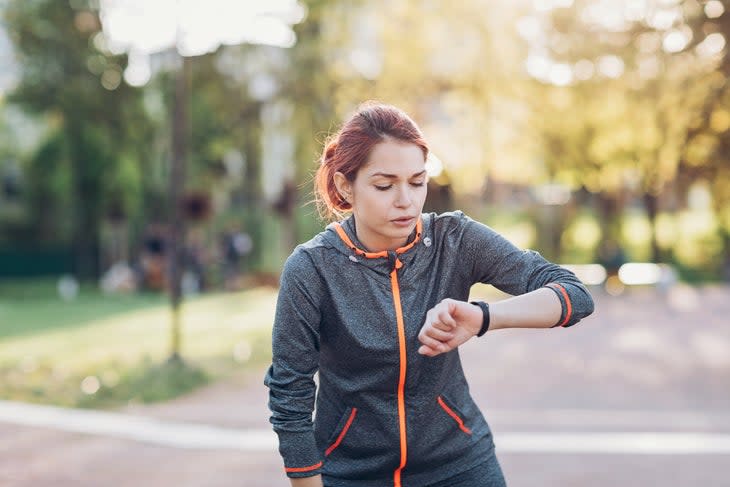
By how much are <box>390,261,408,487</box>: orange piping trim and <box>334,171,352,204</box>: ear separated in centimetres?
27

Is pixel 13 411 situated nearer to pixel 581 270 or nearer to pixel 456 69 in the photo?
pixel 581 270

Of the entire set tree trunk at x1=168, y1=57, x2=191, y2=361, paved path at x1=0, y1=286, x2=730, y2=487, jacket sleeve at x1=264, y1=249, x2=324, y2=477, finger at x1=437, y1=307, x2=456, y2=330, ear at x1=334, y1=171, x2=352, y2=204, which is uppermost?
ear at x1=334, y1=171, x2=352, y2=204

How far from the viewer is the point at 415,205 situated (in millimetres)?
2512

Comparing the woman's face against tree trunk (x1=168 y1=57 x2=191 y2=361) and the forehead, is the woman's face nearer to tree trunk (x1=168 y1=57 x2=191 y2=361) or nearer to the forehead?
the forehead

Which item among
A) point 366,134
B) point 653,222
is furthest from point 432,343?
point 653,222

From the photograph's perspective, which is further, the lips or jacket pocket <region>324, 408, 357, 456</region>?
jacket pocket <region>324, 408, 357, 456</region>

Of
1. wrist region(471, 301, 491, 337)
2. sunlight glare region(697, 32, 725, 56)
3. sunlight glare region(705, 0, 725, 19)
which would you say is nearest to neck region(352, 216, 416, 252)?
wrist region(471, 301, 491, 337)

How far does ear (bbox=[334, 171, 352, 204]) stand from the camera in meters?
2.64

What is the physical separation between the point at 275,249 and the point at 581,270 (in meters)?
10.9

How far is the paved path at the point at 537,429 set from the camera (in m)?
6.36

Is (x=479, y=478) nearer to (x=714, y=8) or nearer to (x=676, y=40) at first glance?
(x=714, y=8)

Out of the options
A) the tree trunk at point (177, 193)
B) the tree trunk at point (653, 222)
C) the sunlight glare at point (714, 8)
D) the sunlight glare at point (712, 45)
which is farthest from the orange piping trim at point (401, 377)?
the tree trunk at point (653, 222)

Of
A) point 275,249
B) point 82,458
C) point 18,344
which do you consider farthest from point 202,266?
point 82,458

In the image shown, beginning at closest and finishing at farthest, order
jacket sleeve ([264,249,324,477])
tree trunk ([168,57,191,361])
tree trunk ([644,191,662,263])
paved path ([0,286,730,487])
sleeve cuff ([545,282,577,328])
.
Result: 1. sleeve cuff ([545,282,577,328])
2. jacket sleeve ([264,249,324,477])
3. paved path ([0,286,730,487])
4. tree trunk ([168,57,191,361])
5. tree trunk ([644,191,662,263])
